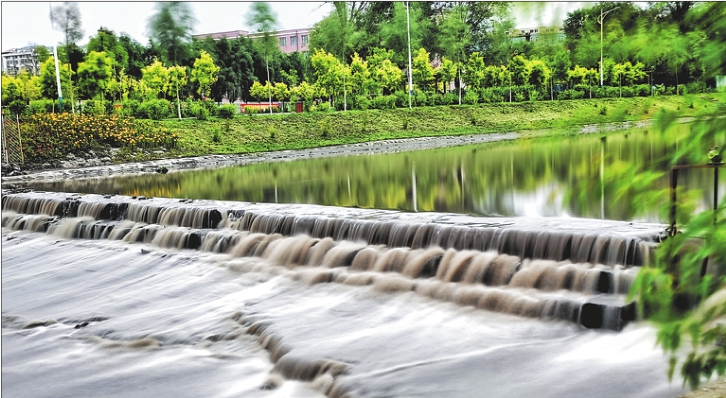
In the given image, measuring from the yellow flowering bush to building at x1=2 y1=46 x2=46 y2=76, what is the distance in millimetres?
27296

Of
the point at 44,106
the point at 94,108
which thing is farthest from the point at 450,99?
the point at 44,106

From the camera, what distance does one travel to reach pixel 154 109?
32531mm

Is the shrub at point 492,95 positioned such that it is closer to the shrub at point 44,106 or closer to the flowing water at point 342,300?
the shrub at point 44,106

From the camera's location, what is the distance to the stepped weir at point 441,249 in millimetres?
6823

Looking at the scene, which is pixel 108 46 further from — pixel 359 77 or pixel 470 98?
pixel 470 98

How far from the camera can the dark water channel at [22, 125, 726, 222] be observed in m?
11.8

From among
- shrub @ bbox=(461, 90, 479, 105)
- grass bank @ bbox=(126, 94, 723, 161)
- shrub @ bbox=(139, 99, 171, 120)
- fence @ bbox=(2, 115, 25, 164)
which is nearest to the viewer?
fence @ bbox=(2, 115, 25, 164)

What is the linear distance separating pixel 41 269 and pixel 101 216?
307cm

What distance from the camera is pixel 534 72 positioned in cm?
4478

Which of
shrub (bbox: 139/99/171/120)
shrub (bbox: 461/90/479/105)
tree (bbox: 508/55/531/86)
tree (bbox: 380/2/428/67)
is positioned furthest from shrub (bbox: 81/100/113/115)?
tree (bbox: 508/55/531/86)

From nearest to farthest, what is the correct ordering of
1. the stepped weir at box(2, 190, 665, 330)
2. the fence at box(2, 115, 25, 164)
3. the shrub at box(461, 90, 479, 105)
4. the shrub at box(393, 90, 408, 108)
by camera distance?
the stepped weir at box(2, 190, 665, 330) < the fence at box(2, 115, 25, 164) < the shrub at box(393, 90, 408, 108) < the shrub at box(461, 90, 479, 105)

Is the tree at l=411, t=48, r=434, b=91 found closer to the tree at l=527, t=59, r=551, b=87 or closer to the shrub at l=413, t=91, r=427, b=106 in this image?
the shrub at l=413, t=91, r=427, b=106

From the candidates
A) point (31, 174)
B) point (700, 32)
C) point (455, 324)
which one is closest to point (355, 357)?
point (455, 324)

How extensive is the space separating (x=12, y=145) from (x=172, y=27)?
18867mm
